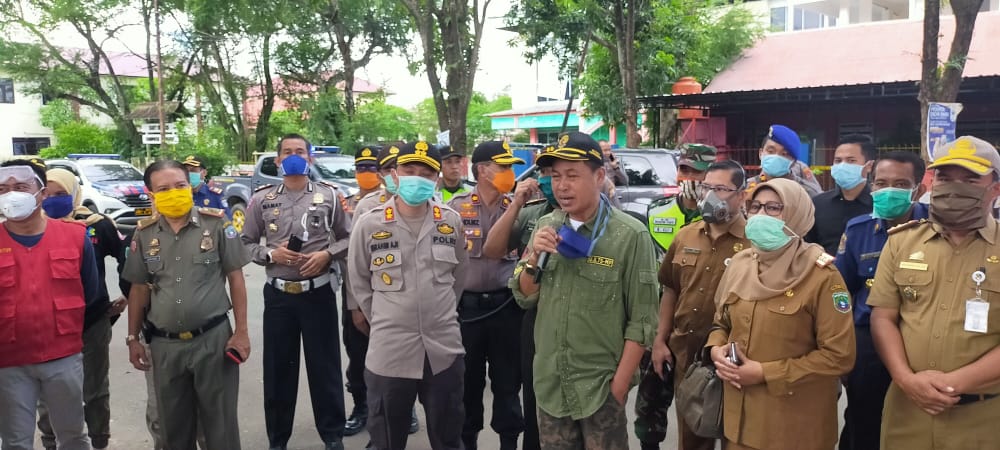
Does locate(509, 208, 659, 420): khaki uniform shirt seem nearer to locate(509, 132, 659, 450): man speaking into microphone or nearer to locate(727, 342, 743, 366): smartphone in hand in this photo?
locate(509, 132, 659, 450): man speaking into microphone

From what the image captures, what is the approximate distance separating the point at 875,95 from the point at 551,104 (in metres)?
19.4

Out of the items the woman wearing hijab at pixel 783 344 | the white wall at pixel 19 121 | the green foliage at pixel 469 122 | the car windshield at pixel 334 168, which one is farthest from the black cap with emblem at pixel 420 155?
the white wall at pixel 19 121

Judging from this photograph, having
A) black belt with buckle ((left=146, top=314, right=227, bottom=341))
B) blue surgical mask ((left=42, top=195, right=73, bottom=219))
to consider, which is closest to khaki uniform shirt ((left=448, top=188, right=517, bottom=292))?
black belt with buckle ((left=146, top=314, right=227, bottom=341))

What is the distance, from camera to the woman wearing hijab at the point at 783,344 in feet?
8.84

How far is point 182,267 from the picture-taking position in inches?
147

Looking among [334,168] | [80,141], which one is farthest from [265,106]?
[334,168]

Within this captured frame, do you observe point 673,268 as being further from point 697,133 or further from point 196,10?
point 196,10

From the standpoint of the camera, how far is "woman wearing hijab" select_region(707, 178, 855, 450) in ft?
8.84

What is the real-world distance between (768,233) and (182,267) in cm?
286

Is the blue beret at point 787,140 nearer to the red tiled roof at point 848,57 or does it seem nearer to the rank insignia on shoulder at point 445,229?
the rank insignia on shoulder at point 445,229

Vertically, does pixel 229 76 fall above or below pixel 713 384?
above

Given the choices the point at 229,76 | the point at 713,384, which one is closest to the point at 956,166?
the point at 713,384

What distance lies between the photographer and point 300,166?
4.68 metres

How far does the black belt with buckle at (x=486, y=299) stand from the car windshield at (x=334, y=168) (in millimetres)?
9913
